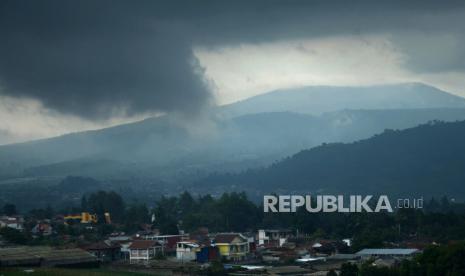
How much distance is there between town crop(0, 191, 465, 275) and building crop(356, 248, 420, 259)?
5 cm

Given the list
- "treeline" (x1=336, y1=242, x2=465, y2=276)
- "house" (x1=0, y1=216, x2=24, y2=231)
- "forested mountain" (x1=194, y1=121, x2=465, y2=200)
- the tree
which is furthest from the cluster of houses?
"forested mountain" (x1=194, y1=121, x2=465, y2=200)

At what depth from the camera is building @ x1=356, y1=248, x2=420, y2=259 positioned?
50.0 m

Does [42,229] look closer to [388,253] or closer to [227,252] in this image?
[227,252]

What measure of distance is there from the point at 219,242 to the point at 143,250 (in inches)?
151

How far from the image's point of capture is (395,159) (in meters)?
150

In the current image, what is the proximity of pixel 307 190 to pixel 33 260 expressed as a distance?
8685 cm

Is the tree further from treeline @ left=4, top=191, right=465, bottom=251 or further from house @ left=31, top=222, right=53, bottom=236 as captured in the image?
house @ left=31, top=222, right=53, bottom=236

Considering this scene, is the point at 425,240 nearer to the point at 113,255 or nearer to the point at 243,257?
the point at 243,257

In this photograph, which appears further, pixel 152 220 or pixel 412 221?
pixel 152 220

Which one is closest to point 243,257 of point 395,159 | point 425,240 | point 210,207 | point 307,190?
point 425,240

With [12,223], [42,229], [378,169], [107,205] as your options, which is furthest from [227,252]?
[378,169]

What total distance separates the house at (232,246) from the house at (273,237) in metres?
5.19

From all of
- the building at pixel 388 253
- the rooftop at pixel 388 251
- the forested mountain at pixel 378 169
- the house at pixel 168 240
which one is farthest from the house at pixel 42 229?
the forested mountain at pixel 378 169

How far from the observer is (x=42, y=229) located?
6862cm
